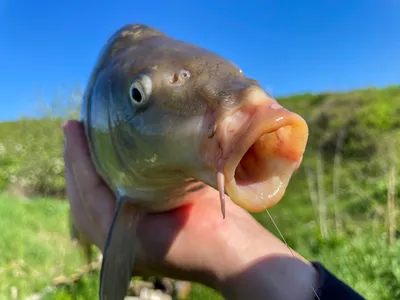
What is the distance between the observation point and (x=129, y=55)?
1.58m

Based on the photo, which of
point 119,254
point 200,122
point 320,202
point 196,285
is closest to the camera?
point 200,122

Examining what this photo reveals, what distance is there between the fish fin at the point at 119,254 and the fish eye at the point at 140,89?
0.37 meters

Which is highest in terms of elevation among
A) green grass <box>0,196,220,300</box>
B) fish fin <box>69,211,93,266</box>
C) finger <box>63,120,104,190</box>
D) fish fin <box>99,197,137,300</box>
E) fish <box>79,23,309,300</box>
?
fish <box>79,23,309,300</box>

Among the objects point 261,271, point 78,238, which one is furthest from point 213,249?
point 78,238

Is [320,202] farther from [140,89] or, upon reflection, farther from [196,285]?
[140,89]

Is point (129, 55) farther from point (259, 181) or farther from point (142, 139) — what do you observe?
point (259, 181)

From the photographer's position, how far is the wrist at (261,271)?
4.68 feet

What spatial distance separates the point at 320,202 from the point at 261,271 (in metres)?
4.69

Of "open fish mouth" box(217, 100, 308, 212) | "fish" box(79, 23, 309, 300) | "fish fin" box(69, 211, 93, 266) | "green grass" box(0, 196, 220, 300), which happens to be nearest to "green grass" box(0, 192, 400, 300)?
"green grass" box(0, 196, 220, 300)

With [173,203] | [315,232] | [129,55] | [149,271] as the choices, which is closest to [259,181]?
[173,203]

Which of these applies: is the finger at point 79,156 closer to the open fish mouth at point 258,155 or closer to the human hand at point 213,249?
the human hand at point 213,249

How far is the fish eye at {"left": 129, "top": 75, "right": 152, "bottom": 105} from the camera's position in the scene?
4.34ft

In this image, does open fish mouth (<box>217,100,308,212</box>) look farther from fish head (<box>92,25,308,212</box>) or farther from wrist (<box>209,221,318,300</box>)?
wrist (<box>209,221,318,300</box>)

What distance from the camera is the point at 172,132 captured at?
121 cm
